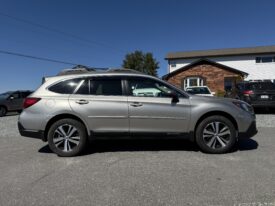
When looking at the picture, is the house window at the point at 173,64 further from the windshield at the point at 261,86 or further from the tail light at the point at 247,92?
the tail light at the point at 247,92

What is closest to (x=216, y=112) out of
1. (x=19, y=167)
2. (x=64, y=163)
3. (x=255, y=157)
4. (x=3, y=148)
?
(x=255, y=157)

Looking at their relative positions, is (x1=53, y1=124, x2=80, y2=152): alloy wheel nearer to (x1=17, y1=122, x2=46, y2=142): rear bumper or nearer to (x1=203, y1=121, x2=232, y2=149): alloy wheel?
(x1=17, y1=122, x2=46, y2=142): rear bumper

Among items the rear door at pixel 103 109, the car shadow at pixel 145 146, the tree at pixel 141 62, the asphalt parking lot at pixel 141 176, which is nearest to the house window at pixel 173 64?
the tree at pixel 141 62

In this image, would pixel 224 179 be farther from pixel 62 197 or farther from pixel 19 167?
pixel 19 167

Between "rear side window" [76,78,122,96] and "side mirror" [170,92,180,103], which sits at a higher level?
"rear side window" [76,78,122,96]

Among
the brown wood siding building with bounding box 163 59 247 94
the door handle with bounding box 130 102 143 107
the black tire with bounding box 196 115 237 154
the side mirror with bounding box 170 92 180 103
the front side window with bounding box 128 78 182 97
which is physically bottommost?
the black tire with bounding box 196 115 237 154

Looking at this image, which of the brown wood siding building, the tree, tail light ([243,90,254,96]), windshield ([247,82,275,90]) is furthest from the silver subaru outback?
the tree

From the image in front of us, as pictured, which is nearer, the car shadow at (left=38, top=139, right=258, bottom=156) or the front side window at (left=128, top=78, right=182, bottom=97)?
the front side window at (left=128, top=78, right=182, bottom=97)

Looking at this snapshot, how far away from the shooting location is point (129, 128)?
5180mm

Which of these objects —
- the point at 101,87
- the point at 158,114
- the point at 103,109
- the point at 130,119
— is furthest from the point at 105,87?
the point at 158,114

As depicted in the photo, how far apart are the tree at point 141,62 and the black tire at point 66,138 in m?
43.1

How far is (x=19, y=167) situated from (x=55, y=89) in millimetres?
1711

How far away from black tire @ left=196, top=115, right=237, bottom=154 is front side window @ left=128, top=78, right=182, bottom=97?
884 millimetres

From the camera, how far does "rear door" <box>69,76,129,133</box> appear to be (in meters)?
5.13
